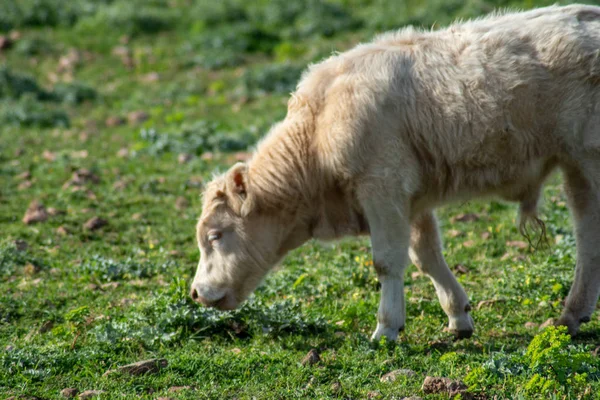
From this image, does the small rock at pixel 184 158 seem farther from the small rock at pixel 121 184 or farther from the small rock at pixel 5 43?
the small rock at pixel 5 43

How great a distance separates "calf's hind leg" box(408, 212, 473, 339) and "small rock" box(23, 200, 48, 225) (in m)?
4.71

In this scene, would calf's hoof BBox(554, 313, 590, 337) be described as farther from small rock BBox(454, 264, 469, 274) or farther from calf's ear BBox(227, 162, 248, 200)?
calf's ear BBox(227, 162, 248, 200)

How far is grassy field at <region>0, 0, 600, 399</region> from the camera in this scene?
627cm

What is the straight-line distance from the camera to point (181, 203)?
36.0ft

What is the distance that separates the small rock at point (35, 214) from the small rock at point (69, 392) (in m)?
4.45

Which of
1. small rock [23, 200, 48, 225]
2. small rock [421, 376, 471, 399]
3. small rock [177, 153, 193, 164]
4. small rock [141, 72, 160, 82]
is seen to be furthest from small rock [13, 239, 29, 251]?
small rock [141, 72, 160, 82]

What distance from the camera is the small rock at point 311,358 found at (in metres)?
6.54

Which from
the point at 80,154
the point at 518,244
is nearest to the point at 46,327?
the point at 518,244

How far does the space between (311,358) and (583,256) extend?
2.38 metres

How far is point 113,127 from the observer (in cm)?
1489

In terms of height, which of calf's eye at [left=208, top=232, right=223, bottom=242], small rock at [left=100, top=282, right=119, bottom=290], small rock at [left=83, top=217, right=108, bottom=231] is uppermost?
calf's eye at [left=208, top=232, right=223, bottom=242]

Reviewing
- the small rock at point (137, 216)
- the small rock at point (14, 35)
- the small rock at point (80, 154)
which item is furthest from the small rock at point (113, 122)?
the small rock at point (14, 35)

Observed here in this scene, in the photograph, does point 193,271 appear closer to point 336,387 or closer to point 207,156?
point 336,387

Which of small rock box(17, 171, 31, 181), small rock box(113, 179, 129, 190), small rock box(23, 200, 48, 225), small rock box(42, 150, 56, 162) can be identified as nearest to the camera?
small rock box(23, 200, 48, 225)
